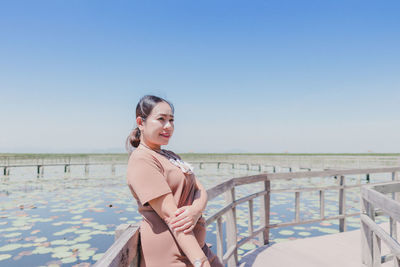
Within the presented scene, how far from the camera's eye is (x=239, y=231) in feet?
18.2

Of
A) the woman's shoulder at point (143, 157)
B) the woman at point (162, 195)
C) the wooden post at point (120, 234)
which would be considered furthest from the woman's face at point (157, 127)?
the wooden post at point (120, 234)

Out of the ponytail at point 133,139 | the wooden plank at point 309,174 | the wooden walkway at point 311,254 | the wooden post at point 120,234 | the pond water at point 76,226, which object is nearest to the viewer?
the wooden post at point 120,234

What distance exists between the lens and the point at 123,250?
96 centimetres

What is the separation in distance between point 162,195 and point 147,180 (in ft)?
0.26

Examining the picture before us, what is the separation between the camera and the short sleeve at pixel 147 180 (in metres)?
0.97

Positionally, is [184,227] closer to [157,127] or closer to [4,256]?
[157,127]

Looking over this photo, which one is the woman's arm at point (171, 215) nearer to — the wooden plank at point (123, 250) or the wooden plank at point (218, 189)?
the wooden plank at point (123, 250)

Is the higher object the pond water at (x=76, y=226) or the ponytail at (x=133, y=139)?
the ponytail at (x=133, y=139)

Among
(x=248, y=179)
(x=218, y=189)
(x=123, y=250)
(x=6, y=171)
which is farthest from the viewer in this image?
(x=6, y=171)

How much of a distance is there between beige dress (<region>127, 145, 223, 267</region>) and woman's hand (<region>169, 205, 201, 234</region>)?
85 millimetres

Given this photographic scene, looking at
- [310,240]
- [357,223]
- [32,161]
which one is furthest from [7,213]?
[32,161]

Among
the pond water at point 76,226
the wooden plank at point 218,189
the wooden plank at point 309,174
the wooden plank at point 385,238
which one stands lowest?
the pond water at point 76,226

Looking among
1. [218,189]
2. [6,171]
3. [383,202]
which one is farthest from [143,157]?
[6,171]

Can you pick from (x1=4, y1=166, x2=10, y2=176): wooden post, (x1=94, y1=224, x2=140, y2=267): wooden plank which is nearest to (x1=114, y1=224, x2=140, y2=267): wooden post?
(x1=94, y1=224, x2=140, y2=267): wooden plank
